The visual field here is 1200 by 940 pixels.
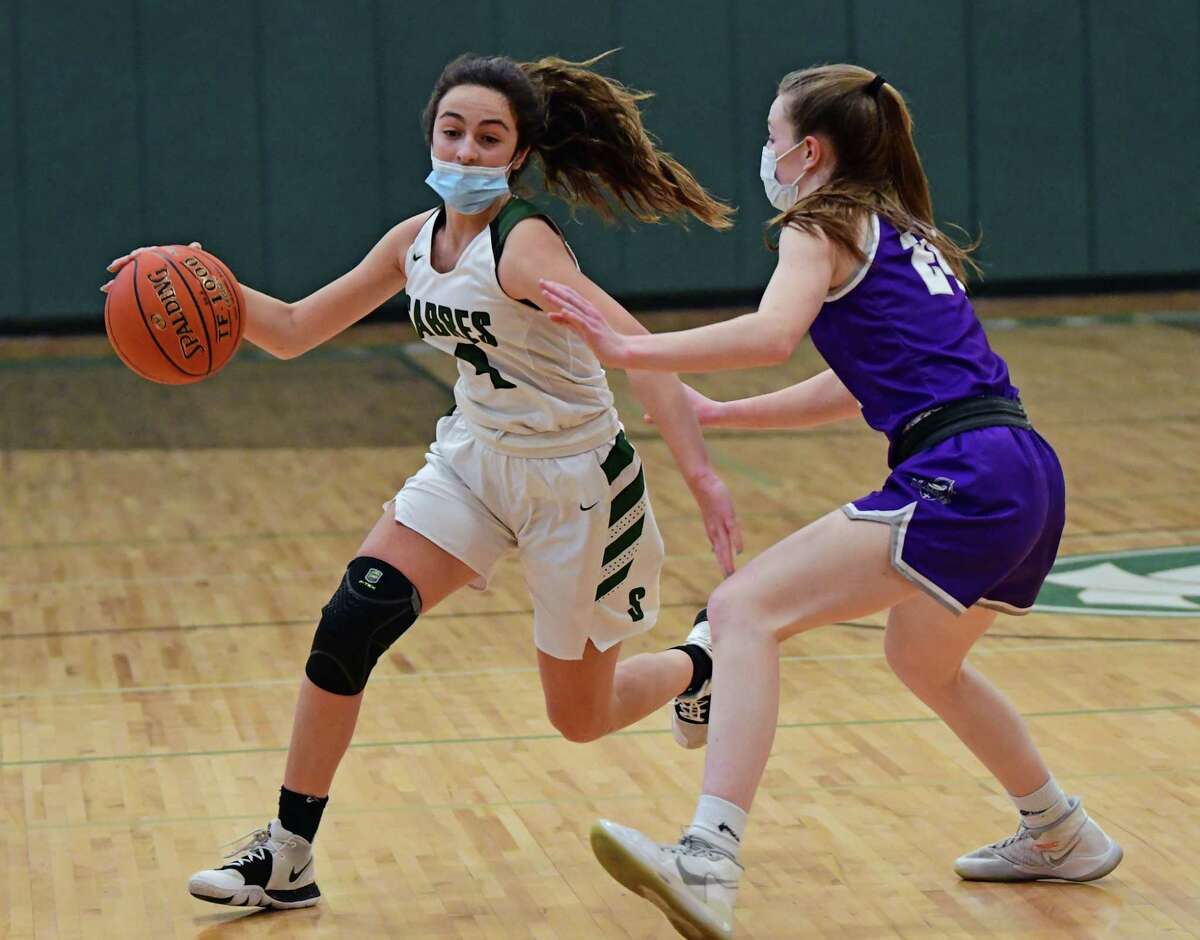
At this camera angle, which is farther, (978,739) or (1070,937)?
(978,739)

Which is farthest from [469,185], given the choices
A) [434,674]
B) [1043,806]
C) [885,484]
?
[434,674]

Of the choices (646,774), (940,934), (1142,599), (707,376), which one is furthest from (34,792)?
(707,376)

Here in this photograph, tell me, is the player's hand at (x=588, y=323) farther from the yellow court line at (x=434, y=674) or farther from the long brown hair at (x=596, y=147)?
the yellow court line at (x=434, y=674)

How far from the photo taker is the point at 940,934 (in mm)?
3434

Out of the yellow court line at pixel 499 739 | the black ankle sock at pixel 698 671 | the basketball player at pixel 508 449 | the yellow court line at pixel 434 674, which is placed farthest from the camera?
the yellow court line at pixel 434 674

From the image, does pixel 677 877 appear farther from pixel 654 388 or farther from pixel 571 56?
pixel 571 56

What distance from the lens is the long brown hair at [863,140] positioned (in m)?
3.46

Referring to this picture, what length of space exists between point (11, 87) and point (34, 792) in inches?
358

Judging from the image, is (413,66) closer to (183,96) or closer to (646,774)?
(183,96)

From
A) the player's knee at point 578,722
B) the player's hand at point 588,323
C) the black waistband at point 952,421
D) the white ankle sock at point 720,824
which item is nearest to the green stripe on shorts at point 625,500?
the player's knee at point 578,722

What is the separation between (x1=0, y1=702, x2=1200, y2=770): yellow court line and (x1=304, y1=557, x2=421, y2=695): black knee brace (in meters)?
1.13

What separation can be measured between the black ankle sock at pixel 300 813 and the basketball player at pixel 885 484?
80 cm

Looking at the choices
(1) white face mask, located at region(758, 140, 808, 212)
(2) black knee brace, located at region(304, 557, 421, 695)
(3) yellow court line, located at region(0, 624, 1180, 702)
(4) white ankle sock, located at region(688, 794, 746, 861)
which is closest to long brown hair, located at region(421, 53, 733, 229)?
(1) white face mask, located at region(758, 140, 808, 212)

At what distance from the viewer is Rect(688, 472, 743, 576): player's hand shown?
348 centimetres
